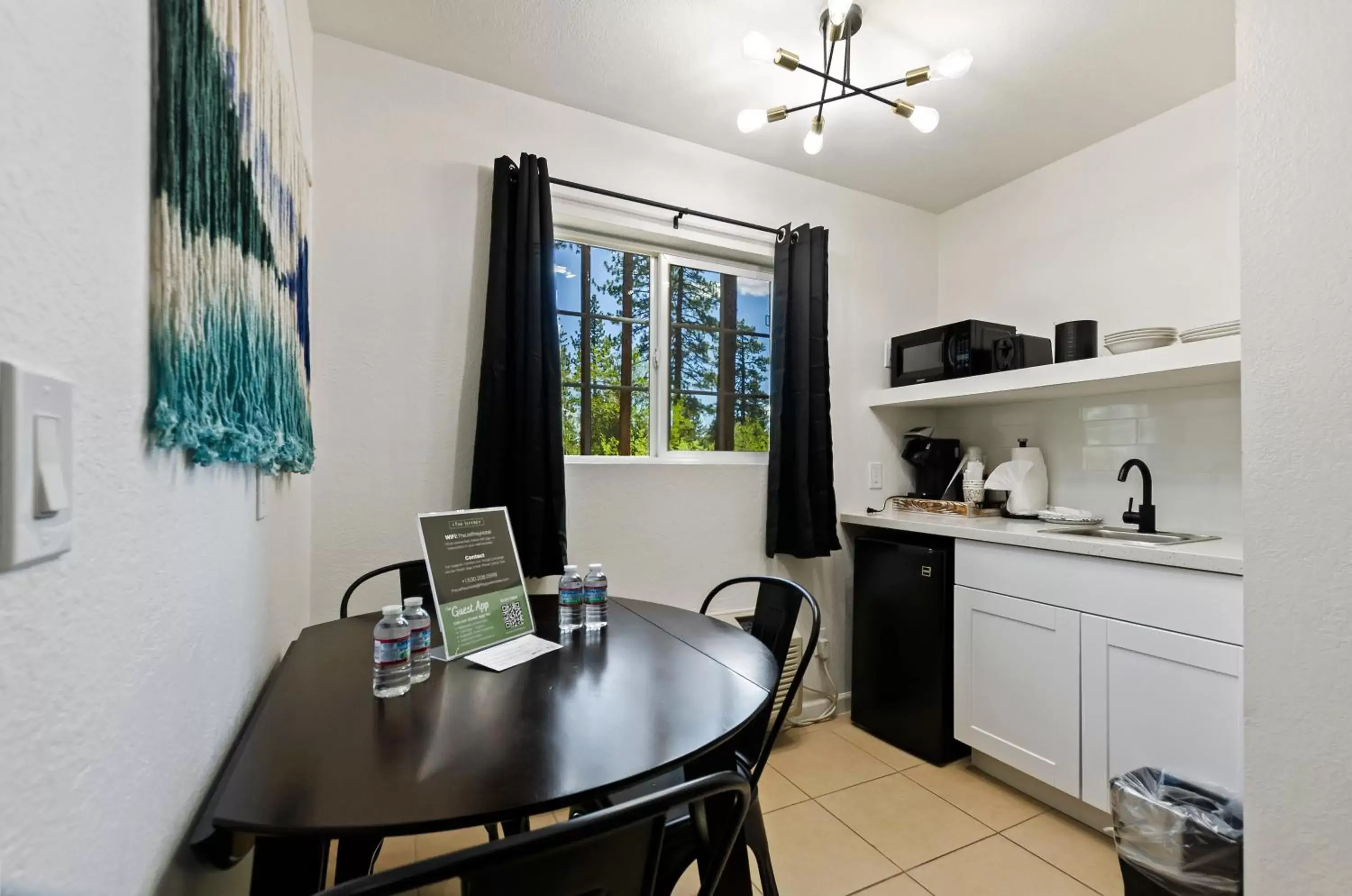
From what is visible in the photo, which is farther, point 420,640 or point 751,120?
point 751,120

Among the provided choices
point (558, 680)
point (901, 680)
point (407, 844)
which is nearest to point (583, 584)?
point (558, 680)

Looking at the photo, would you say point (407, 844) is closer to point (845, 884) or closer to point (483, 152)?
point (845, 884)

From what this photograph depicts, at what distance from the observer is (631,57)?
2.07 metres

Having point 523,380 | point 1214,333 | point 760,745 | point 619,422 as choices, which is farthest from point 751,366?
point 760,745

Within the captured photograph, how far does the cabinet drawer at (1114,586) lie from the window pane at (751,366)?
1.12 m

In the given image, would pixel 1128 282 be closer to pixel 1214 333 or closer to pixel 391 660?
pixel 1214 333

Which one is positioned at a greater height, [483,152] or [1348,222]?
[483,152]

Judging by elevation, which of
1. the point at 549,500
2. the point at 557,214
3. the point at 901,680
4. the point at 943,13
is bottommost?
the point at 901,680

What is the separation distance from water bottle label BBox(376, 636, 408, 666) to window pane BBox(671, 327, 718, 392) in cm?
180

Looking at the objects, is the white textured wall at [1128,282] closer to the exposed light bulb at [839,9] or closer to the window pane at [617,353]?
the exposed light bulb at [839,9]

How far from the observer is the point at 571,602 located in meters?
1.45

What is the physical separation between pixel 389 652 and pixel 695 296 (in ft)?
6.89

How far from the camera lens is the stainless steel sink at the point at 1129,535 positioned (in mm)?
2064

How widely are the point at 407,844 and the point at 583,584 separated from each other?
114cm
